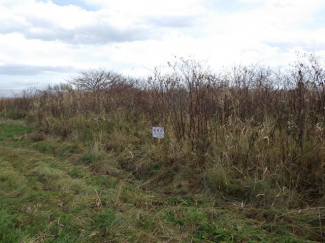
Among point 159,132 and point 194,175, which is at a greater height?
point 159,132

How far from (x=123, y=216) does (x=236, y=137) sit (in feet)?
7.19

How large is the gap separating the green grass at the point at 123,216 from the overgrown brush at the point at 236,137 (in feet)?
1.34

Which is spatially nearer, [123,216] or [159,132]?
[123,216]

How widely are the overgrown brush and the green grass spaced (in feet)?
1.34

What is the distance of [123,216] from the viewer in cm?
338

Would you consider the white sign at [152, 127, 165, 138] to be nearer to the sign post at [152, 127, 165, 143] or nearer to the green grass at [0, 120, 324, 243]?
the sign post at [152, 127, 165, 143]

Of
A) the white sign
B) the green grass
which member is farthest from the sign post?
the green grass

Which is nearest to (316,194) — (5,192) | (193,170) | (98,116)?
(193,170)

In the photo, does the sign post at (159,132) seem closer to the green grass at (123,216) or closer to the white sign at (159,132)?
the white sign at (159,132)

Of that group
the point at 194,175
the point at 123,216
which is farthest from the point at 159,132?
the point at 123,216

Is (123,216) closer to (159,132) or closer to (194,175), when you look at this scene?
(194,175)

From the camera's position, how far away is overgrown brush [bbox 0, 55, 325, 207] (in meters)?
3.90

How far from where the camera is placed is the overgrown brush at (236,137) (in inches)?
154

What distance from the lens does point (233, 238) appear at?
300 cm
